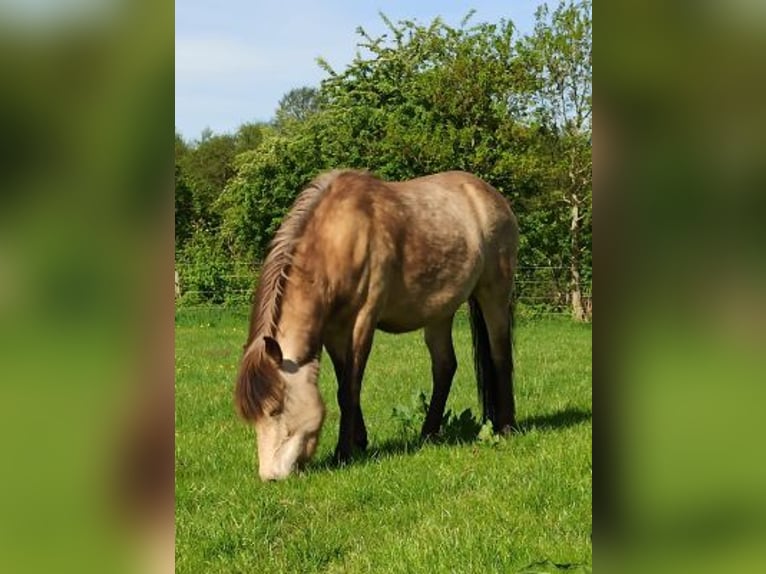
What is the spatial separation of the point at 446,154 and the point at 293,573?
14.8 metres

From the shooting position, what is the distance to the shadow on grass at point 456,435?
5.96 m

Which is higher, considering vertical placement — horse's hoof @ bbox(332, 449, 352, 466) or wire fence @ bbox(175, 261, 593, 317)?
wire fence @ bbox(175, 261, 593, 317)

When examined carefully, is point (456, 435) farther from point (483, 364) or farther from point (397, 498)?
point (397, 498)

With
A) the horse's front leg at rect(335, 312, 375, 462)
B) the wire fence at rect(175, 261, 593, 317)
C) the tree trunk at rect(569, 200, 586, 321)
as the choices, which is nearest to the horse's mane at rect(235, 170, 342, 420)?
the horse's front leg at rect(335, 312, 375, 462)

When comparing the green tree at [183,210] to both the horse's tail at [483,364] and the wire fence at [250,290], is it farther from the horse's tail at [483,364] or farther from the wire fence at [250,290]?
the horse's tail at [483,364]

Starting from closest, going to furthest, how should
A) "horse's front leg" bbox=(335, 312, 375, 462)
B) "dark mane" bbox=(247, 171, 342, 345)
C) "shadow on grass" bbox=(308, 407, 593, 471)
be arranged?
"dark mane" bbox=(247, 171, 342, 345) → "shadow on grass" bbox=(308, 407, 593, 471) → "horse's front leg" bbox=(335, 312, 375, 462)

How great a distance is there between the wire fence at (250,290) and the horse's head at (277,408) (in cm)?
1296

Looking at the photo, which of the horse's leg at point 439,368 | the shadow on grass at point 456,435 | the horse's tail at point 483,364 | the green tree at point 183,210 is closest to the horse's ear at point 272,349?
the shadow on grass at point 456,435

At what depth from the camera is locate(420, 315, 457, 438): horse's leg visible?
691cm

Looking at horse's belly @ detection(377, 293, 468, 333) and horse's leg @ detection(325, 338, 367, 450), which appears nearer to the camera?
horse's leg @ detection(325, 338, 367, 450)

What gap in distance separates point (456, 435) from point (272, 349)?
2.05 metres

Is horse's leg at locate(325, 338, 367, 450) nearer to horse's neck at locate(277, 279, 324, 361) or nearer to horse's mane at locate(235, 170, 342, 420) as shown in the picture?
horse's neck at locate(277, 279, 324, 361)

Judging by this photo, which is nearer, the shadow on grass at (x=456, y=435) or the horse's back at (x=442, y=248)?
the shadow on grass at (x=456, y=435)
